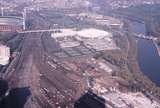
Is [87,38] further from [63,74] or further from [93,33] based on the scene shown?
[63,74]

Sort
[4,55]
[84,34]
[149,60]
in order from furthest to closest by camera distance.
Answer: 1. [84,34]
2. [149,60]
3. [4,55]

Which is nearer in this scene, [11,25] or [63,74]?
[63,74]

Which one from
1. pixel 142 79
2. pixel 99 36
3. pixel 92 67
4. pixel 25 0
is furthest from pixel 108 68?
pixel 25 0

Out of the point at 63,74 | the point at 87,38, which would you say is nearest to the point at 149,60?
the point at 63,74

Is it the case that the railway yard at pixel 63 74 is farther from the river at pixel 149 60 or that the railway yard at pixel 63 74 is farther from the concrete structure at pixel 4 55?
the river at pixel 149 60

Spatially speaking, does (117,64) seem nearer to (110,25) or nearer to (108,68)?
(108,68)

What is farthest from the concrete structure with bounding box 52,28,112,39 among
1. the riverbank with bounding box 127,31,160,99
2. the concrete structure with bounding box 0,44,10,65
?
the concrete structure with bounding box 0,44,10,65
